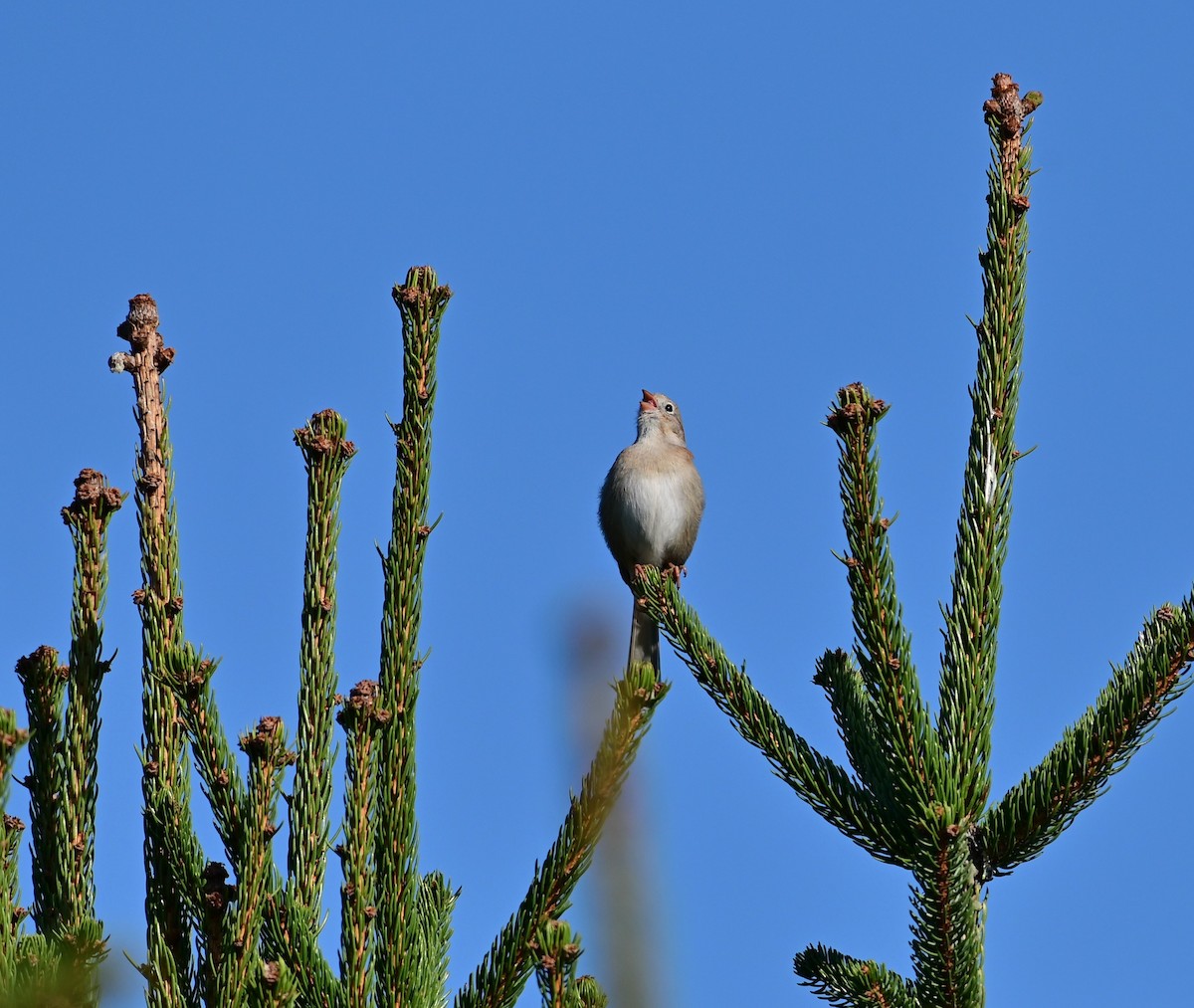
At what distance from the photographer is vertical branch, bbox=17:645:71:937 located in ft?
9.36

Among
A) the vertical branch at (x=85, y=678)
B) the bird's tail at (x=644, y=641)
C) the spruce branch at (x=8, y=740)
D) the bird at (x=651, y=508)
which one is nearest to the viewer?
the spruce branch at (x=8, y=740)

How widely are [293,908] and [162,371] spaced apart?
146 cm

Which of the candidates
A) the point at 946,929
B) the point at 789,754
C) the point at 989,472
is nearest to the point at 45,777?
the point at 789,754

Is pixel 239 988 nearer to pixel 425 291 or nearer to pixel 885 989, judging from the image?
pixel 885 989

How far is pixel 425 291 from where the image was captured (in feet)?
10.4

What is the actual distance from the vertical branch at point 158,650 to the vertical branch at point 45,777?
177 millimetres

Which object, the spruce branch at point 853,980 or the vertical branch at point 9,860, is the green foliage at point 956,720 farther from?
the vertical branch at point 9,860

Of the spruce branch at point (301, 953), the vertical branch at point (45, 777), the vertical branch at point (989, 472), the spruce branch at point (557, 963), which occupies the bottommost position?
the spruce branch at point (557, 963)

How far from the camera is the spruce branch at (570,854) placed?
2539 mm

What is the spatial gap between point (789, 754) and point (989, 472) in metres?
0.77

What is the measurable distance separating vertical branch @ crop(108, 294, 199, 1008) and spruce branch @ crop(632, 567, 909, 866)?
1.22 metres

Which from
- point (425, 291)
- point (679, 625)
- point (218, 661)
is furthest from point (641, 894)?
point (679, 625)

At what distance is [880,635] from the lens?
9.54 feet

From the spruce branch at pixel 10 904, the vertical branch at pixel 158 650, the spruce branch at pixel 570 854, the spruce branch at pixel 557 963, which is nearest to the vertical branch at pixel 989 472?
the spruce branch at pixel 570 854
